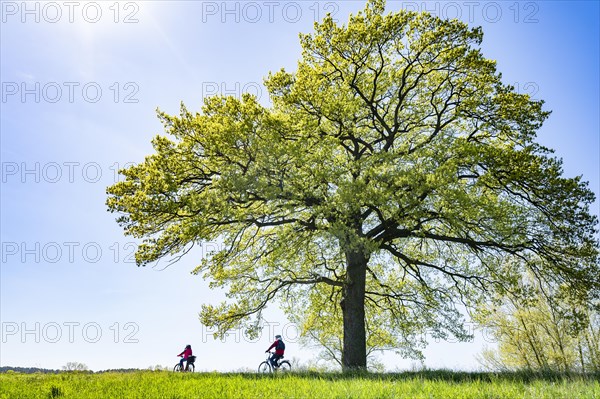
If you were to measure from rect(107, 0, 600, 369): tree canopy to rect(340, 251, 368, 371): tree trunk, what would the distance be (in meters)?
0.06

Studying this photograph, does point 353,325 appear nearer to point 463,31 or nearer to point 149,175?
point 149,175

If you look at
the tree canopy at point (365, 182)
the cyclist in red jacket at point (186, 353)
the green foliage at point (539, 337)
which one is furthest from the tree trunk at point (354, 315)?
the green foliage at point (539, 337)

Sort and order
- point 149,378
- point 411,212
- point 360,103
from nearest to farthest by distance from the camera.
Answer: point 149,378 → point 411,212 → point 360,103

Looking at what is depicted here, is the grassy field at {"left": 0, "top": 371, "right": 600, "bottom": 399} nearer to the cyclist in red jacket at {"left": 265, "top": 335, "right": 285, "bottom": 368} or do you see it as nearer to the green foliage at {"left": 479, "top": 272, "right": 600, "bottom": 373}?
the cyclist in red jacket at {"left": 265, "top": 335, "right": 285, "bottom": 368}

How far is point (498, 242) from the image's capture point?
18.5 metres

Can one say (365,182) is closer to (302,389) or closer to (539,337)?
(302,389)

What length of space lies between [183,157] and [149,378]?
9241 mm

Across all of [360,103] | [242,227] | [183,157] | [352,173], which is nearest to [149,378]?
[242,227]

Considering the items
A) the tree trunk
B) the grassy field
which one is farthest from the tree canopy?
the grassy field

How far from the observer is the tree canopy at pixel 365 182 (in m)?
17.2

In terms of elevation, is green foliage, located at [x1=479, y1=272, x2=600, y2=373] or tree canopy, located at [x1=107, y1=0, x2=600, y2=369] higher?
tree canopy, located at [x1=107, y1=0, x2=600, y2=369]

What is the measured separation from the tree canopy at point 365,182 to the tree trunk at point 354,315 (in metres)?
0.06

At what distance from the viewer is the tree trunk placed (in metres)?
18.7

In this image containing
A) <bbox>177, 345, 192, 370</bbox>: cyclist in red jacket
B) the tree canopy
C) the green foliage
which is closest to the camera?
the tree canopy
